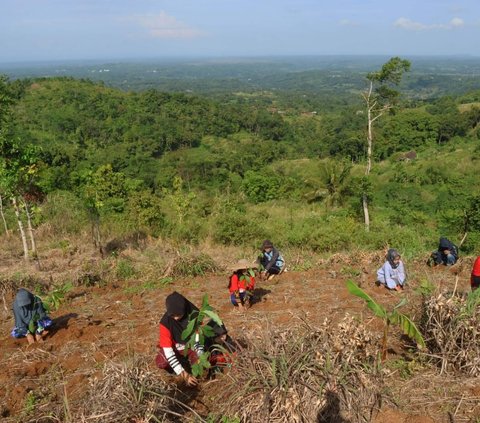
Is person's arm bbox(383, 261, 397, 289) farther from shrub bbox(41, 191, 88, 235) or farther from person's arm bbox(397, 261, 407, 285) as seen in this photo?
shrub bbox(41, 191, 88, 235)

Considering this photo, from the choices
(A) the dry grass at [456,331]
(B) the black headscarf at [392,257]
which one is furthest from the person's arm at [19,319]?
(B) the black headscarf at [392,257]

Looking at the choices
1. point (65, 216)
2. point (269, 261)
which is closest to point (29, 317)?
point (269, 261)

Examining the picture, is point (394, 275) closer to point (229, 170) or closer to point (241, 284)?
point (241, 284)

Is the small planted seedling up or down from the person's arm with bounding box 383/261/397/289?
up

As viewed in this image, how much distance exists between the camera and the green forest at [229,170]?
1006 centimetres

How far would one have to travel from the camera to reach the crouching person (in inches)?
127

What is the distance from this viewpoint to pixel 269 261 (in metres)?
6.32

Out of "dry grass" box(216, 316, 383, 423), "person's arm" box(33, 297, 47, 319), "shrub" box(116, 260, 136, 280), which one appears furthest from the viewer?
"shrub" box(116, 260, 136, 280)

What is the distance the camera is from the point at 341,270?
668 cm

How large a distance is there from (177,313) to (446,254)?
5.27m

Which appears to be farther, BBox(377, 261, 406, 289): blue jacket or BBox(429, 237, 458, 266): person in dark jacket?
BBox(429, 237, 458, 266): person in dark jacket

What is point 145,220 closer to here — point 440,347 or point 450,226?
point 440,347

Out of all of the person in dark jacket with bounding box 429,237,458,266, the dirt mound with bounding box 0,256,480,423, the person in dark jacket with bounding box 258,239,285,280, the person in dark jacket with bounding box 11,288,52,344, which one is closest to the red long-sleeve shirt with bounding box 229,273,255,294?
the dirt mound with bounding box 0,256,480,423

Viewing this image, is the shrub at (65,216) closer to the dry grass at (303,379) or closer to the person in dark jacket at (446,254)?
the person in dark jacket at (446,254)
